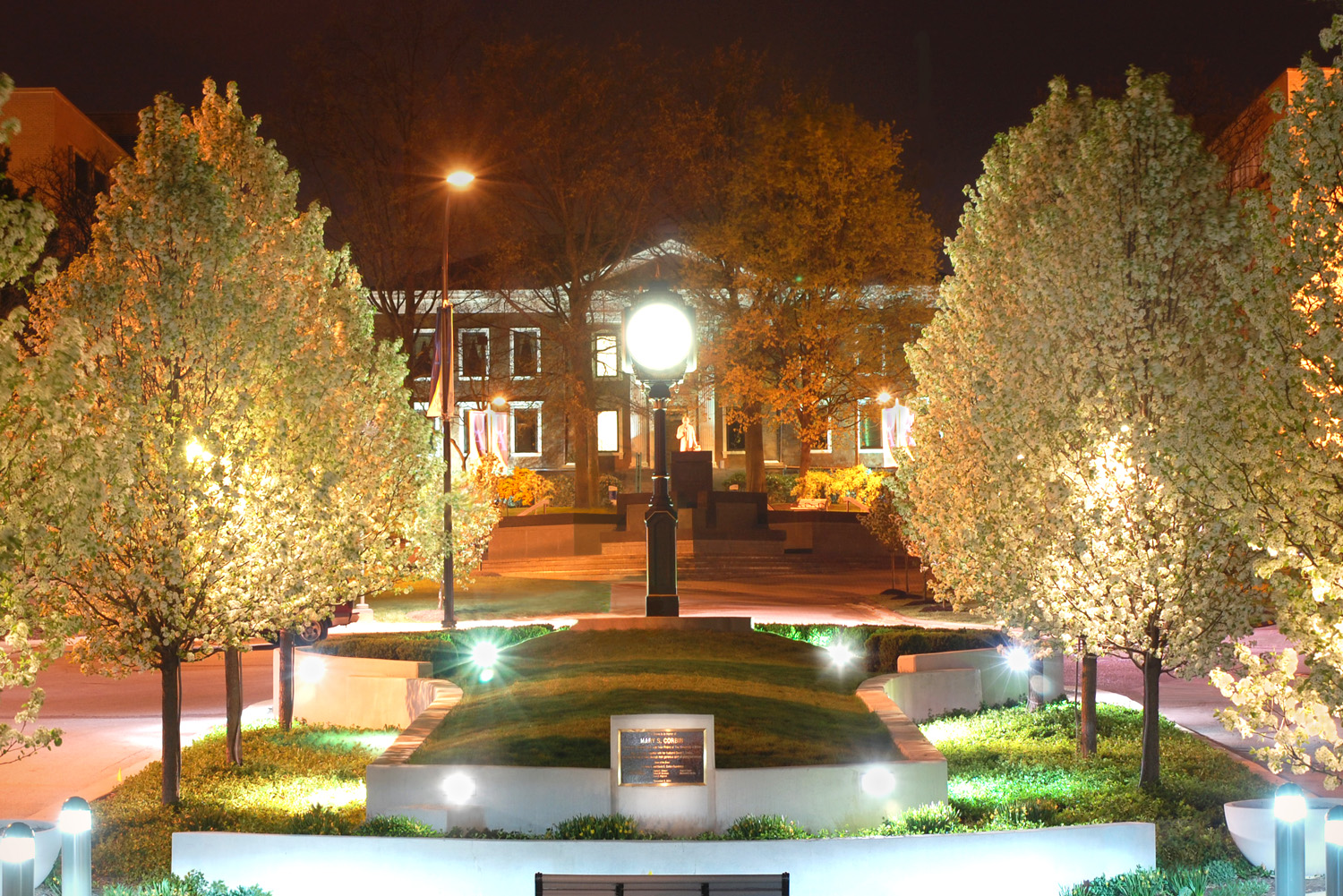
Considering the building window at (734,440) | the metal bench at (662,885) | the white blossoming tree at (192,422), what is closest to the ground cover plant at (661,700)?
the white blossoming tree at (192,422)

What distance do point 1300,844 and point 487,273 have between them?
145 feet

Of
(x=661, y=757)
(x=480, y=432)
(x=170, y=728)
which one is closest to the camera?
(x=661, y=757)

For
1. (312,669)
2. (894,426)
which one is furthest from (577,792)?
(894,426)

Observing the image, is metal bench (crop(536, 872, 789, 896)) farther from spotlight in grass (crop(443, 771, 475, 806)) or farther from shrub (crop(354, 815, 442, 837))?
spotlight in grass (crop(443, 771, 475, 806))

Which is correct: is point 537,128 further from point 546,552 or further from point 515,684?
point 515,684

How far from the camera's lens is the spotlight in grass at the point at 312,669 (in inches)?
601

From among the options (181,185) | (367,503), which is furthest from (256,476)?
(367,503)

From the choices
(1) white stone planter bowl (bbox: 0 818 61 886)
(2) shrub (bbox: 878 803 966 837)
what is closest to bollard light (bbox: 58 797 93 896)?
(1) white stone planter bowl (bbox: 0 818 61 886)

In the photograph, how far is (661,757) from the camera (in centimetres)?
950

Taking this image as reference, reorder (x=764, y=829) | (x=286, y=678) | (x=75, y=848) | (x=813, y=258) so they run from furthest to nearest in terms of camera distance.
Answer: (x=813, y=258)
(x=286, y=678)
(x=764, y=829)
(x=75, y=848)

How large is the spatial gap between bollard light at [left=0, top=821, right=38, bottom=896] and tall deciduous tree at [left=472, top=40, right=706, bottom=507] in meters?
39.2

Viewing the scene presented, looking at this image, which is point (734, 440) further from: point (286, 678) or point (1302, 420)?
point (1302, 420)

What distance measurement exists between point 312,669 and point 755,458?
3354 cm

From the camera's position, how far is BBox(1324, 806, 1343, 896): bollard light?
5.35 m
